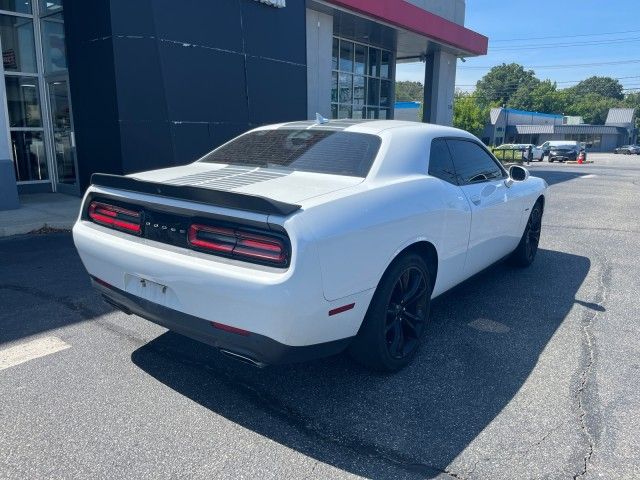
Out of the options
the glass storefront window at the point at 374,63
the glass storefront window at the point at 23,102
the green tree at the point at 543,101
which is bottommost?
the glass storefront window at the point at 23,102

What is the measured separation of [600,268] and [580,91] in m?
173

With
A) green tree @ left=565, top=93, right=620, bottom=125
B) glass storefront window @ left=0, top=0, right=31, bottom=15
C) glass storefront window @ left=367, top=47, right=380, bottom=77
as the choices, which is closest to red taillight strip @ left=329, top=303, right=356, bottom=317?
glass storefront window @ left=0, top=0, right=31, bottom=15

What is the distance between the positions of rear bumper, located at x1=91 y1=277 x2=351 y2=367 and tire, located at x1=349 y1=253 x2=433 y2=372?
8.9 inches

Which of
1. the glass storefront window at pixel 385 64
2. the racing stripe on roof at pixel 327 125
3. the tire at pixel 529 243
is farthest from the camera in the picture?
the glass storefront window at pixel 385 64

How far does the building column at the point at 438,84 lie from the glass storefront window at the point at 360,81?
1388 millimetres

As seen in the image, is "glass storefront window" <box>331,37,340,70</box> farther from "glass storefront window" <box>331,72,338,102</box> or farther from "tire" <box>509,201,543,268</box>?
"tire" <box>509,201,543,268</box>

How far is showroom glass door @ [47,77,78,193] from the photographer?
10156 mm

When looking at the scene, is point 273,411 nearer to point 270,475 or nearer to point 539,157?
point 270,475

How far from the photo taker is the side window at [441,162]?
3.77 meters

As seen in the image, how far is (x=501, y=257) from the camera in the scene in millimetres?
4902

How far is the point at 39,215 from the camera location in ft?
26.5

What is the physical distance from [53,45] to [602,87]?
578 feet

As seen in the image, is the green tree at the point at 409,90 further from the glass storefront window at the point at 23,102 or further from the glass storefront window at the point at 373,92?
the glass storefront window at the point at 23,102

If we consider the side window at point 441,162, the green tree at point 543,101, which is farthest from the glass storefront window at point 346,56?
the green tree at point 543,101
